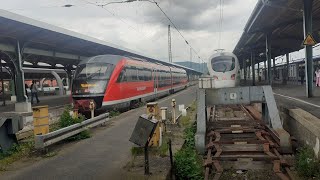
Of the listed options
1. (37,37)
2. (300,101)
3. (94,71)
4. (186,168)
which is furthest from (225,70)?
(186,168)

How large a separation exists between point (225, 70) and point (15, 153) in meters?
19.1

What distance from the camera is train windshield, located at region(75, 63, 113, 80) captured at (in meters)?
17.2

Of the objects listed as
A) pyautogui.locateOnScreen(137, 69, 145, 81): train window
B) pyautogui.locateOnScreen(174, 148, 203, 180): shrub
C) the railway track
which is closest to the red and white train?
pyautogui.locateOnScreen(137, 69, 145, 81): train window

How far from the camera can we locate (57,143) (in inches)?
383

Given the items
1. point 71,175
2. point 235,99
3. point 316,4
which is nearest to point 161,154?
point 71,175

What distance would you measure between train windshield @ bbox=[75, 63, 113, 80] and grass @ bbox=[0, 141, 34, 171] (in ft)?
26.6

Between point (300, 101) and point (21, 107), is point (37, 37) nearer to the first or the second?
point (21, 107)

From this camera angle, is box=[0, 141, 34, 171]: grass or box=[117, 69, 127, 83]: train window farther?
box=[117, 69, 127, 83]: train window

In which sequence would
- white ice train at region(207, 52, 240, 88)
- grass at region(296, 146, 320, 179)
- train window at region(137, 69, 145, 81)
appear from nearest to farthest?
1. grass at region(296, 146, 320, 179)
2. train window at region(137, 69, 145, 81)
3. white ice train at region(207, 52, 240, 88)

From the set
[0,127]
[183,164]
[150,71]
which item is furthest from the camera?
[150,71]

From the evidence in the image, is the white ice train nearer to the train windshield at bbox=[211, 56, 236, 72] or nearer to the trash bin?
the train windshield at bbox=[211, 56, 236, 72]

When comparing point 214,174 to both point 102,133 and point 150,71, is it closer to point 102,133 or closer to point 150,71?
point 102,133

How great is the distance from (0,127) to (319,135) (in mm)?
6888

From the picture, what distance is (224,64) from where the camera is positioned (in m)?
25.9
